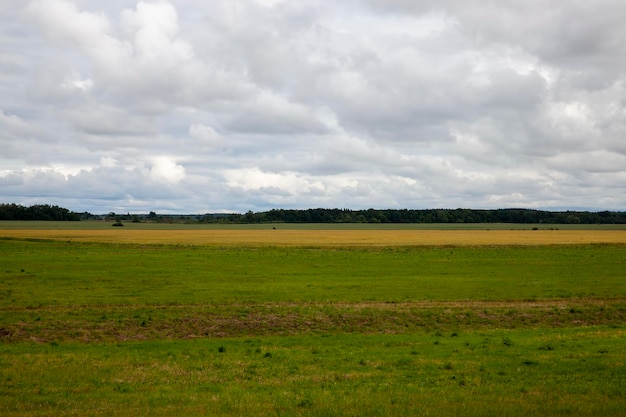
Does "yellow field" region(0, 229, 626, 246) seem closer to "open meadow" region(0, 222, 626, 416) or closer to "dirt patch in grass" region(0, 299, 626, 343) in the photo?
"open meadow" region(0, 222, 626, 416)

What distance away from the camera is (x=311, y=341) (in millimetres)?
23562

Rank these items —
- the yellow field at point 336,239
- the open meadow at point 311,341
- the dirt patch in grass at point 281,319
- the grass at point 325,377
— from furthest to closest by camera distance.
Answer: the yellow field at point 336,239
the dirt patch in grass at point 281,319
the open meadow at point 311,341
the grass at point 325,377

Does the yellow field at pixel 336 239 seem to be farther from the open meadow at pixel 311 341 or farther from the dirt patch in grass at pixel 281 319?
the dirt patch in grass at pixel 281 319

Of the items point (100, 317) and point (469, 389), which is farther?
point (100, 317)

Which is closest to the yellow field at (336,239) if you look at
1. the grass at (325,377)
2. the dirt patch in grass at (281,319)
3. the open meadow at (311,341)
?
the open meadow at (311,341)

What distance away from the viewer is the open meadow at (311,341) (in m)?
13.7

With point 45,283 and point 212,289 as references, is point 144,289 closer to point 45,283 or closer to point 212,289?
point 212,289

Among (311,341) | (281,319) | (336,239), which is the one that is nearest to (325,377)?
(311,341)

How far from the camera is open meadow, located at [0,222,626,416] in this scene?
13.7m

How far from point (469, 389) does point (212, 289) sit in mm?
27543

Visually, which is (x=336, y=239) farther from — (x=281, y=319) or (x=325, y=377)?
(x=325, y=377)

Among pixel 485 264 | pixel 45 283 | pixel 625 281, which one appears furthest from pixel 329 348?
pixel 485 264

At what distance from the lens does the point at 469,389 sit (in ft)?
48.2

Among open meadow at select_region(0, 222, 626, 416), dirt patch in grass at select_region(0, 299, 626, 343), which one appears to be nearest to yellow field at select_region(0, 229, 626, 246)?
open meadow at select_region(0, 222, 626, 416)
